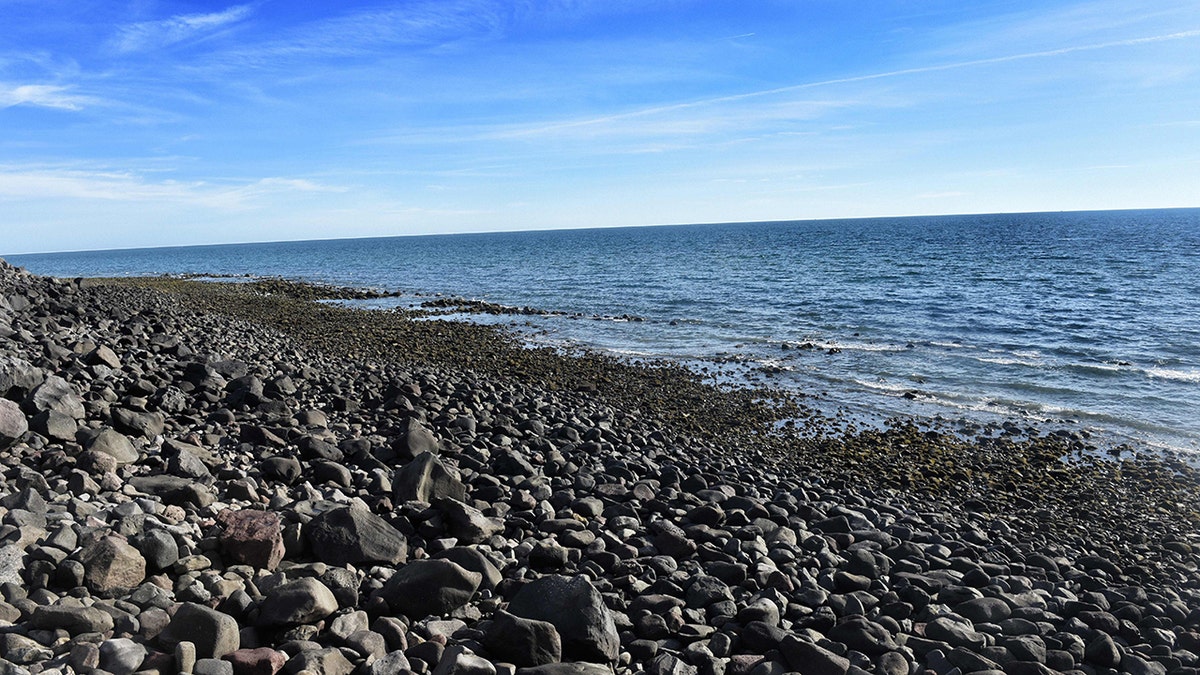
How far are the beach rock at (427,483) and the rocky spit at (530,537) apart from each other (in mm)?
28

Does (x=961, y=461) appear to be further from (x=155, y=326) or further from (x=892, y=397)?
(x=155, y=326)

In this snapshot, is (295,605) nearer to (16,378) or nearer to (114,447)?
(114,447)

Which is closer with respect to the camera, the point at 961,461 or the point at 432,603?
the point at 432,603

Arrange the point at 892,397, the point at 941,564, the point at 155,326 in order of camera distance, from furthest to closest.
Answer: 1. the point at 155,326
2. the point at 892,397
3. the point at 941,564

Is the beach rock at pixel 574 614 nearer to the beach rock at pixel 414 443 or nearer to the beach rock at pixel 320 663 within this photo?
the beach rock at pixel 320 663

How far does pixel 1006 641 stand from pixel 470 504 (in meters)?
5.07

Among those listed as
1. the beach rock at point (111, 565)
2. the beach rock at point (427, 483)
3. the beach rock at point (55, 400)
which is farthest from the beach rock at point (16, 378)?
the beach rock at point (111, 565)

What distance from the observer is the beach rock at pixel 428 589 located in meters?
5.45

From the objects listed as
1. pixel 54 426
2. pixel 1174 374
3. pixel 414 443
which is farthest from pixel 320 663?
pixel 1174 374

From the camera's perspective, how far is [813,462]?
39.9 feet

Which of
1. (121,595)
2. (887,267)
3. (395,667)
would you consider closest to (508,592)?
(395,667)

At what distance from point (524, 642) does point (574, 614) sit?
0.45 meters

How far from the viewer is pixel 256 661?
170 inches

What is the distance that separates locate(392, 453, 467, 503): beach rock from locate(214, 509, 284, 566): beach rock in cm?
181
